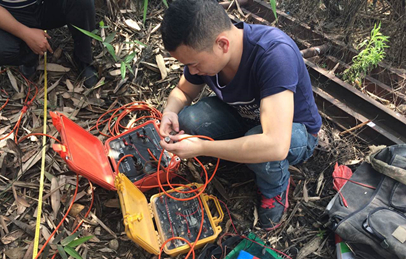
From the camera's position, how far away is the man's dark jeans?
181 centimetres

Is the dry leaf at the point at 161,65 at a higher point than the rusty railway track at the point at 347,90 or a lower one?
lower

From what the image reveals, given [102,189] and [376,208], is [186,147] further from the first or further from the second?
[376,208]

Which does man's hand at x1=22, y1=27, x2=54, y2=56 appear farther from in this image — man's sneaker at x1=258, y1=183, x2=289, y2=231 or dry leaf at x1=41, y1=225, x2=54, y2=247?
man's sneaker at x1=258, y1=183, x2=289, y2=231

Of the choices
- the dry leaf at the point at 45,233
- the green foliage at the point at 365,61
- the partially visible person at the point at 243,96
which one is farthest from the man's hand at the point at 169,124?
the green foliage at the point at 365,61

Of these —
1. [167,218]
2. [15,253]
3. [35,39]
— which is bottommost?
[15,253]

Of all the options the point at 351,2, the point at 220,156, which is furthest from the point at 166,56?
the point at 351,2

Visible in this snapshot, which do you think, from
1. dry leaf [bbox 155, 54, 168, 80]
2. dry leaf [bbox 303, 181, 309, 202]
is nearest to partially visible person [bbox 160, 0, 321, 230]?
dry leaf [bbox 303, 181, 309, 202]

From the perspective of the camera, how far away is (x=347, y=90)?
2.52 m

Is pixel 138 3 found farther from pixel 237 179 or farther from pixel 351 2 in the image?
pixel 351 2

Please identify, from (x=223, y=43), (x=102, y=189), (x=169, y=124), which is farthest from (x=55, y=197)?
(x=223, y=43)

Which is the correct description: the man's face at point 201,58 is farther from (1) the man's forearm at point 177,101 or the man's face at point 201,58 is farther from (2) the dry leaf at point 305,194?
(2) the dry leaf at point 305,194

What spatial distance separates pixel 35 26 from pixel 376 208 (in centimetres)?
258

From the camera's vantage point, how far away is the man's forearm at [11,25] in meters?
2.03

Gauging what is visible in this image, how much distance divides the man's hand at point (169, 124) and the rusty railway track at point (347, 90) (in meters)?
1.30
